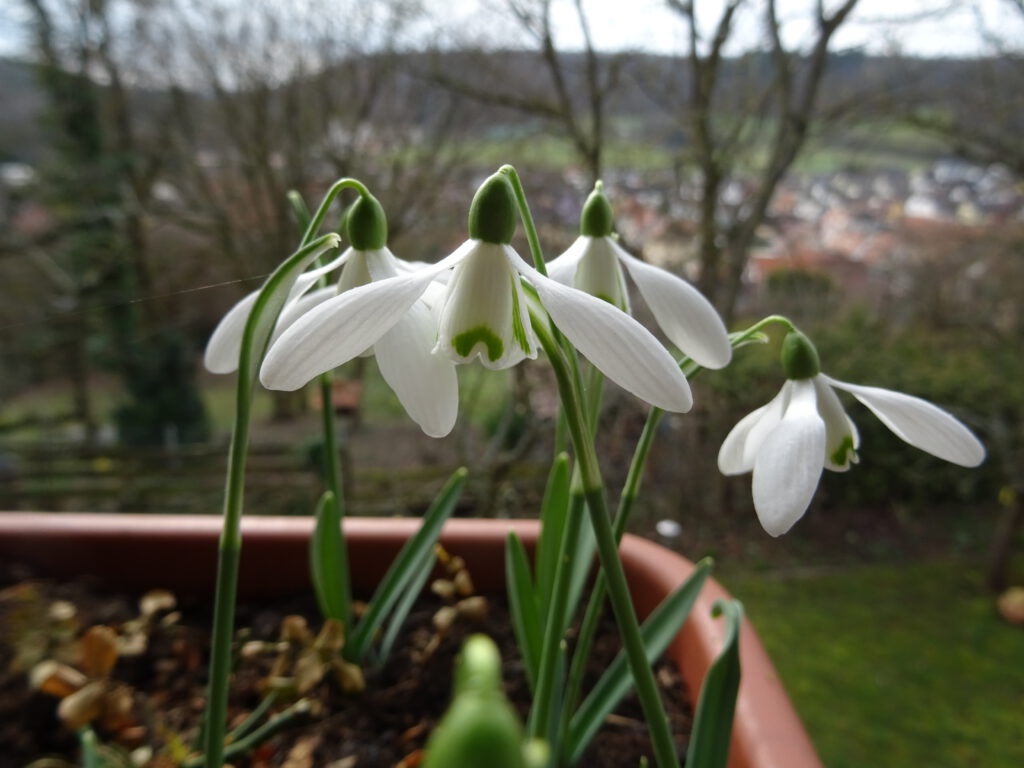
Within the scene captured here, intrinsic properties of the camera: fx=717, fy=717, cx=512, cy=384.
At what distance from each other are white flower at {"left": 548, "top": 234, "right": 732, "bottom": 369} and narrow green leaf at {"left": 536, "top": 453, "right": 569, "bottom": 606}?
0.16 m

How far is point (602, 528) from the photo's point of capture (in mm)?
309

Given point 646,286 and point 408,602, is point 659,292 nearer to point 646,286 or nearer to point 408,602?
point 646,286

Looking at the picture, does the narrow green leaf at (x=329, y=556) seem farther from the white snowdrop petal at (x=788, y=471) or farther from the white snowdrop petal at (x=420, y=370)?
the white snowdrop petal at (x=788, y=471)

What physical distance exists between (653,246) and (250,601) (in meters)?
1.41

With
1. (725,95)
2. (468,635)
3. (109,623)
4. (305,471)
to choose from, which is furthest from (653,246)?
(109,623)

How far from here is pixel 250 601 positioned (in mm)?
795

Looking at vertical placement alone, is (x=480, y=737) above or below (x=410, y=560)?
above

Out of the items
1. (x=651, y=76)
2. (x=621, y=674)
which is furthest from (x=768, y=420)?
(x=651, y=76)

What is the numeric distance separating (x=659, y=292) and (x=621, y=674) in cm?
30

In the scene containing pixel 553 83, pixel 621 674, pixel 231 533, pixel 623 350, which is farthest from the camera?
pixel 553 83

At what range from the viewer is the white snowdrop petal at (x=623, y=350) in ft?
0.88

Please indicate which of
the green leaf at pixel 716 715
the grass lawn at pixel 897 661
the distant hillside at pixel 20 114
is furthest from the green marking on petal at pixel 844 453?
the distant hillside at pixel 20 114

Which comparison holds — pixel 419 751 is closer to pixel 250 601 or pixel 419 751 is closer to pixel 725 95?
pixel 250 601

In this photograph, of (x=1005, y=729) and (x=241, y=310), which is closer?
(x=241, y=310)
